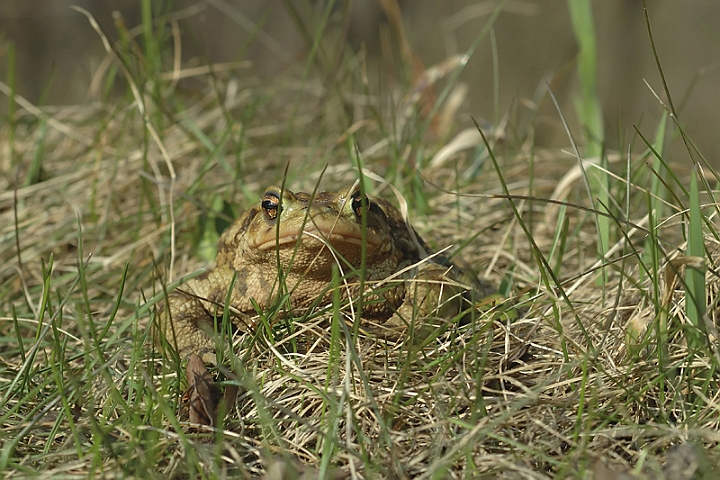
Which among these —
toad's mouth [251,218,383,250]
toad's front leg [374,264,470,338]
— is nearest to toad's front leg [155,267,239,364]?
toad's mouth [251,218,383,250]

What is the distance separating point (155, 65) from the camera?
3.92m

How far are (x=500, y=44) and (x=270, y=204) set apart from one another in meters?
7.35

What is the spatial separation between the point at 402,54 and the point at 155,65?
1.62m

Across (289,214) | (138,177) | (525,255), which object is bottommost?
(525,255)

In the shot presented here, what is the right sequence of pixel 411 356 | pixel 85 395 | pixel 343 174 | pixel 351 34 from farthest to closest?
1. pixel 351 34
2. pixel 343 174
3. pixel 85 395
4. pixel 411 356

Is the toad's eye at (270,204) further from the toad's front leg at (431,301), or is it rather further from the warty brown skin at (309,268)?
the toad's front leg at (431,301)

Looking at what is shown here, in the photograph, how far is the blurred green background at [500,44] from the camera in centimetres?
716

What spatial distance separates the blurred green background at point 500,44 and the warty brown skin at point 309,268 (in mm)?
→ 3835

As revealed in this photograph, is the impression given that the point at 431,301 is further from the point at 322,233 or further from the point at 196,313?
the point at 196,313

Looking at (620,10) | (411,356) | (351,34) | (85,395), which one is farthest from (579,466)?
(351,34)

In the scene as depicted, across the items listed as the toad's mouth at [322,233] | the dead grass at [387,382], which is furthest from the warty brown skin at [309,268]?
the dead grass at [387,382]

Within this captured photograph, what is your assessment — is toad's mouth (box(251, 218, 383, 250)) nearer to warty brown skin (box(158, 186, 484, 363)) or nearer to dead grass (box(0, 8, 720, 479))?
warty brown skin (box(158, 186, 484, 363))

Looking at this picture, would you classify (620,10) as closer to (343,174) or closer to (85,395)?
(343,174)

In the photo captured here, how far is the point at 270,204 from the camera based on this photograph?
2348 millimetres
